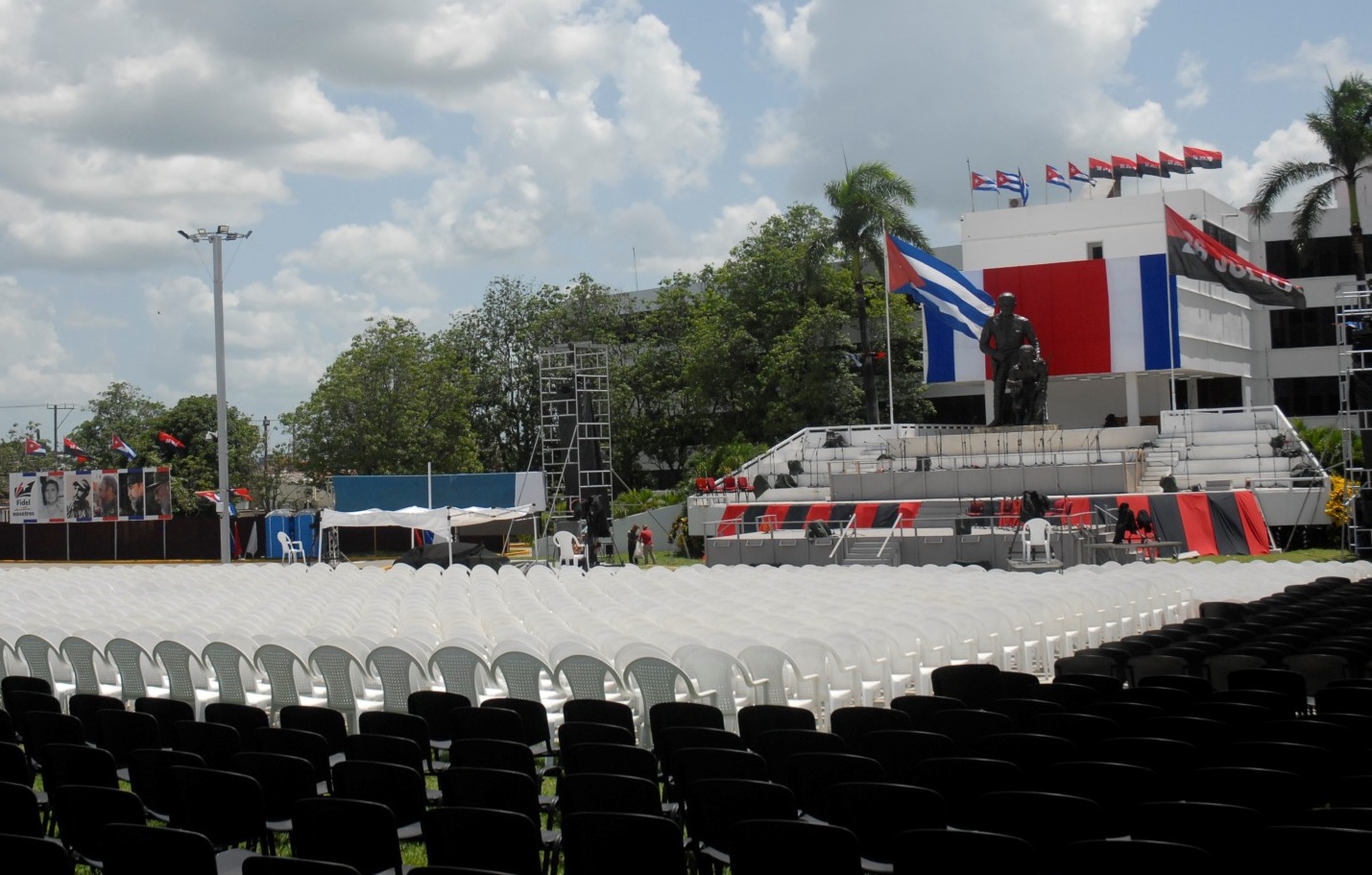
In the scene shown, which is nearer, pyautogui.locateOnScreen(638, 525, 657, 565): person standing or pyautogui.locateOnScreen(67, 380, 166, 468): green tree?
pyautogui.locateOnScreen(638, 525, 657, 565): person standing

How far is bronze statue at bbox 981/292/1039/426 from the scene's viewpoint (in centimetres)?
4138

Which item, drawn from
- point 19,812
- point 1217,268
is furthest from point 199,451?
point 19,812

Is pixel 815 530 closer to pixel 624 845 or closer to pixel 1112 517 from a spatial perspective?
pixel 1112 517

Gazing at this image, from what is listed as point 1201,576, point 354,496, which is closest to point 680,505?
point 354,496

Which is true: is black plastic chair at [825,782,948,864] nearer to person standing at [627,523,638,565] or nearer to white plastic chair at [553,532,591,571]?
white plastic chair at [553,532,591,571]

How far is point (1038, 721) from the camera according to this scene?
6.87 meters

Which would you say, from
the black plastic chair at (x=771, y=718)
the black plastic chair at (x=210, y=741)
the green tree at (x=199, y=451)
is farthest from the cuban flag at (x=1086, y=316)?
the black plastic chair at (x=210, y=741)

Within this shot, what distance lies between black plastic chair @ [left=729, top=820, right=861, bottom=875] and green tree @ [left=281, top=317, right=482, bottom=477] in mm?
49691

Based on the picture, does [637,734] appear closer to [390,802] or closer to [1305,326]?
[390,802]

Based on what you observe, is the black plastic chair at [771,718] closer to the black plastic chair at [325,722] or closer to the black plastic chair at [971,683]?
the black plastic chair at [971,683]

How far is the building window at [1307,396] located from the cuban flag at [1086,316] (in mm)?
12901

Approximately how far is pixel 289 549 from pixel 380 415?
1819 centimetres

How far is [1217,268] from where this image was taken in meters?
37.7

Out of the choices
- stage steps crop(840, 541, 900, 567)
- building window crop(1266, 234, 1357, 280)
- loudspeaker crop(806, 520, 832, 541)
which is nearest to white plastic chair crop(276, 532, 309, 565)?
loudspeaker crop(806, 520, 832, 541)
